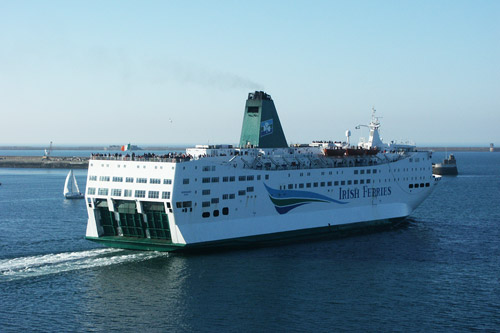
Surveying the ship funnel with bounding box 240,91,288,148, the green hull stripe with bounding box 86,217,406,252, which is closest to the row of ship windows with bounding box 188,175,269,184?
the green hull stripe with bounding box 86,217,406,252

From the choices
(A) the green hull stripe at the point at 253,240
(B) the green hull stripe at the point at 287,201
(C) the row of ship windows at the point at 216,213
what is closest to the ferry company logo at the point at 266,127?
(B) the green hull stripe at the point at 287,201

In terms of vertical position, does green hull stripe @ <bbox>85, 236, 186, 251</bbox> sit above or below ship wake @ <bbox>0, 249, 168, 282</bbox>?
above

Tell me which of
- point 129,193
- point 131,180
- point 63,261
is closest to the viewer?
point 63,261

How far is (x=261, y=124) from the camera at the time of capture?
4888 centimetres

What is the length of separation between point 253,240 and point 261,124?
1063 centimetres

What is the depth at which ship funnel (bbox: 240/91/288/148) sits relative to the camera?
48.8 meters

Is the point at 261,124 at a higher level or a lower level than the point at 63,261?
higher

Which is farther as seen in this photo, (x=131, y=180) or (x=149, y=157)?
(x=149, y=157)

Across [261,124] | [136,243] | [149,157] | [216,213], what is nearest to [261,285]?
[216,213]

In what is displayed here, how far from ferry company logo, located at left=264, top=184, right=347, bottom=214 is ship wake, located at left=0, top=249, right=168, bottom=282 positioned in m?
9.14

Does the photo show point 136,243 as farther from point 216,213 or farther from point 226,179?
point 226,179

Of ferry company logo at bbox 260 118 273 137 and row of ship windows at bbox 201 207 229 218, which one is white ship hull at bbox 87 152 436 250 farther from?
ferry company logo at bbox 260 118 273 137

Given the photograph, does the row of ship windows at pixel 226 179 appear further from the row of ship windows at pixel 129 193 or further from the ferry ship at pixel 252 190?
the row of ship windows at pixel 129 193

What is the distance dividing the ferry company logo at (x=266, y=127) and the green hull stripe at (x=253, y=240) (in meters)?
8.68
